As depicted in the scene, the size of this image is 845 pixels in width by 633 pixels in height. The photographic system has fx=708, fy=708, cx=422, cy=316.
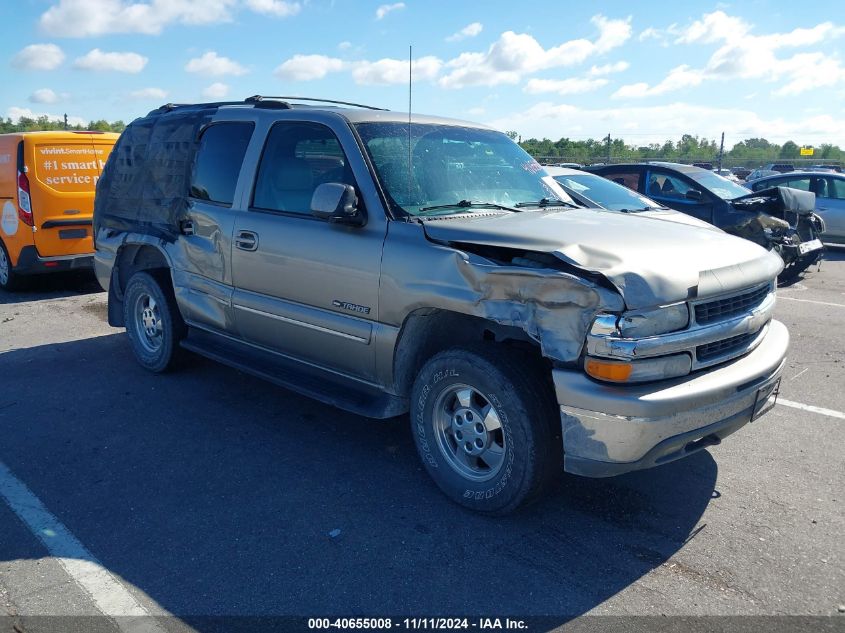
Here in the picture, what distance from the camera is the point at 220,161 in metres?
5.25

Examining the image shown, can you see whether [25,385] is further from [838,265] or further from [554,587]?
[838,265]

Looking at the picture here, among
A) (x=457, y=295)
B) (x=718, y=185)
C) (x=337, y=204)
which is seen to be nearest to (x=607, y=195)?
(x=718, y=185)

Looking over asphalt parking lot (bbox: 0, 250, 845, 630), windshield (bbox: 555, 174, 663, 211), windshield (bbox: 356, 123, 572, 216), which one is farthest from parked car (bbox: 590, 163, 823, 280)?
windshield (bbox: 356, 123, 572, 216)

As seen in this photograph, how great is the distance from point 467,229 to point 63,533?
2585 mm

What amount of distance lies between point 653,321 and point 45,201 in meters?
8.39

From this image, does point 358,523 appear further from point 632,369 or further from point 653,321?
point 653,321

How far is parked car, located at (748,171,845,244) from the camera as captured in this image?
14.1 m

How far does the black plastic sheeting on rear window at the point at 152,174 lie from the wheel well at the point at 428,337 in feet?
7.99

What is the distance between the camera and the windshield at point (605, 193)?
867 centimetres

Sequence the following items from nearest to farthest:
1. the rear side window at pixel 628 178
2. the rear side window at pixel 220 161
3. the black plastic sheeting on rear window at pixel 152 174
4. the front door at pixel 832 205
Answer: the rear side window at pixel 220 161 < the black plastic sheeting on rear window at pixel 152 174 < the rear side window at pixel 628 178 < the front door at pixel 832 205

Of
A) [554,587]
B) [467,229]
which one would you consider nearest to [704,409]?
[554,587]

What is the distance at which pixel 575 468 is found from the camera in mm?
3295

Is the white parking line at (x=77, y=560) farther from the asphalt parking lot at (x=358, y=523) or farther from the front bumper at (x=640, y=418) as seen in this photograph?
the front bumper at (x=640, y=418)

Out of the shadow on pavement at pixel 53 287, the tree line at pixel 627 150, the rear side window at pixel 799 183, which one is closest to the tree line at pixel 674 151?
the tree line at pixel 627 150
